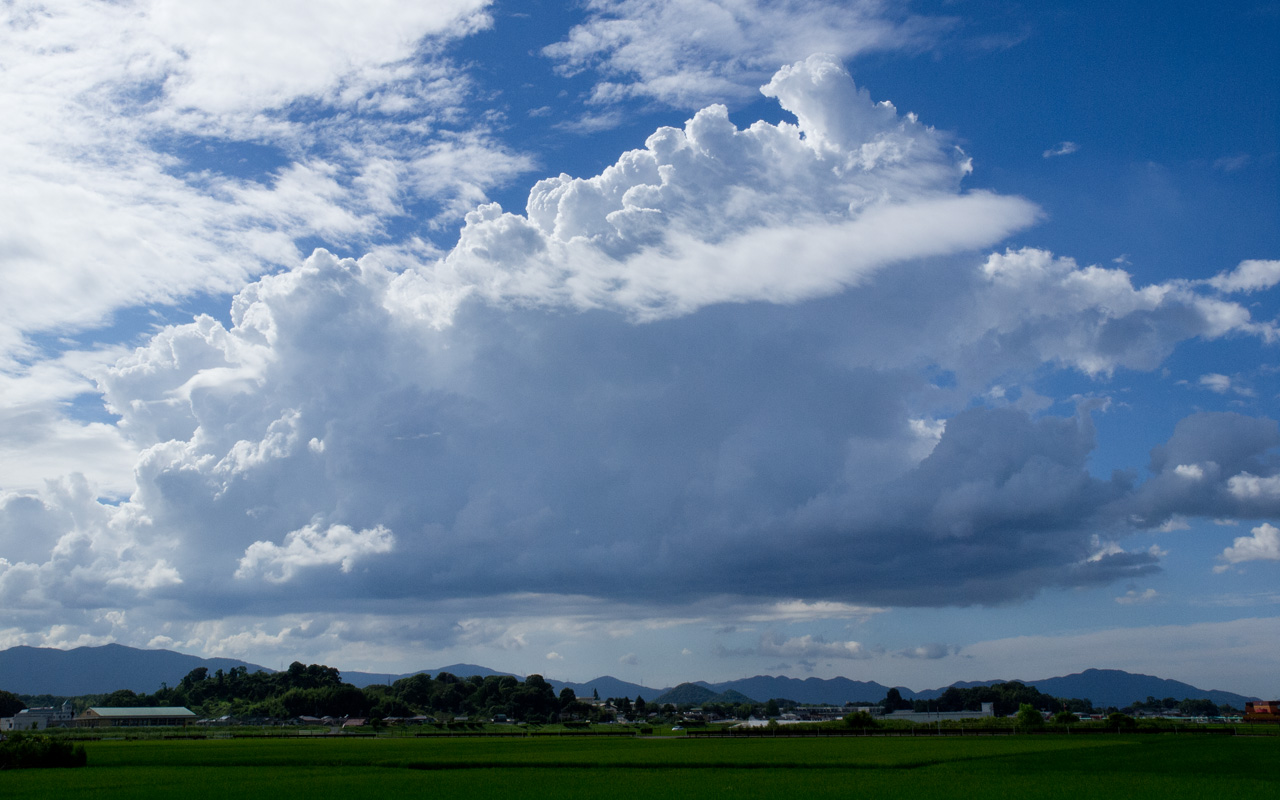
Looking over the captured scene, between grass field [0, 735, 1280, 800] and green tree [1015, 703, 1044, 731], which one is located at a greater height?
grass field [0, 735, 1280, 800]

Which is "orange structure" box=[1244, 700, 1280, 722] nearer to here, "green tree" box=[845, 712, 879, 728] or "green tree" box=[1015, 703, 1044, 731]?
"green tree" box=[1015, 703, 1044, 731]

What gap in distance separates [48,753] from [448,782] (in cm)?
4019

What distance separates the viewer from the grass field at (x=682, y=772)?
4791 cm

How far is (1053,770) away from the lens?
2339 inches

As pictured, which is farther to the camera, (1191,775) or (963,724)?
(963,724)

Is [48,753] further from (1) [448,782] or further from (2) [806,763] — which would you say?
(2) [806,763]

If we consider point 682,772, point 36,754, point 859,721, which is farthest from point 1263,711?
point 36,754

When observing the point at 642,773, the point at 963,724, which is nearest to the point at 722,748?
the point at 642,773

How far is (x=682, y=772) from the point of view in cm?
6172

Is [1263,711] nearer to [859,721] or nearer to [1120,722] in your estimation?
[1120,722]

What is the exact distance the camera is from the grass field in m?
47.9

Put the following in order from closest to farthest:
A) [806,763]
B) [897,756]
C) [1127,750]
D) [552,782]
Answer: [552,782], [806,763], [897,756], [1127,750]

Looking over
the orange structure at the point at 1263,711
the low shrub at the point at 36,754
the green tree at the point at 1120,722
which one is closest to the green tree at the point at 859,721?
the green tree at the point at 1120,722

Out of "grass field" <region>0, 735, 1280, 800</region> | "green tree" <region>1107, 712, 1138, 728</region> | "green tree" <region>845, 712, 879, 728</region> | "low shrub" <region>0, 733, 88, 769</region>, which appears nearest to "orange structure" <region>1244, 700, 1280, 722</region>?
"green tree" <region>1107, 712, 1138, 728</region>
